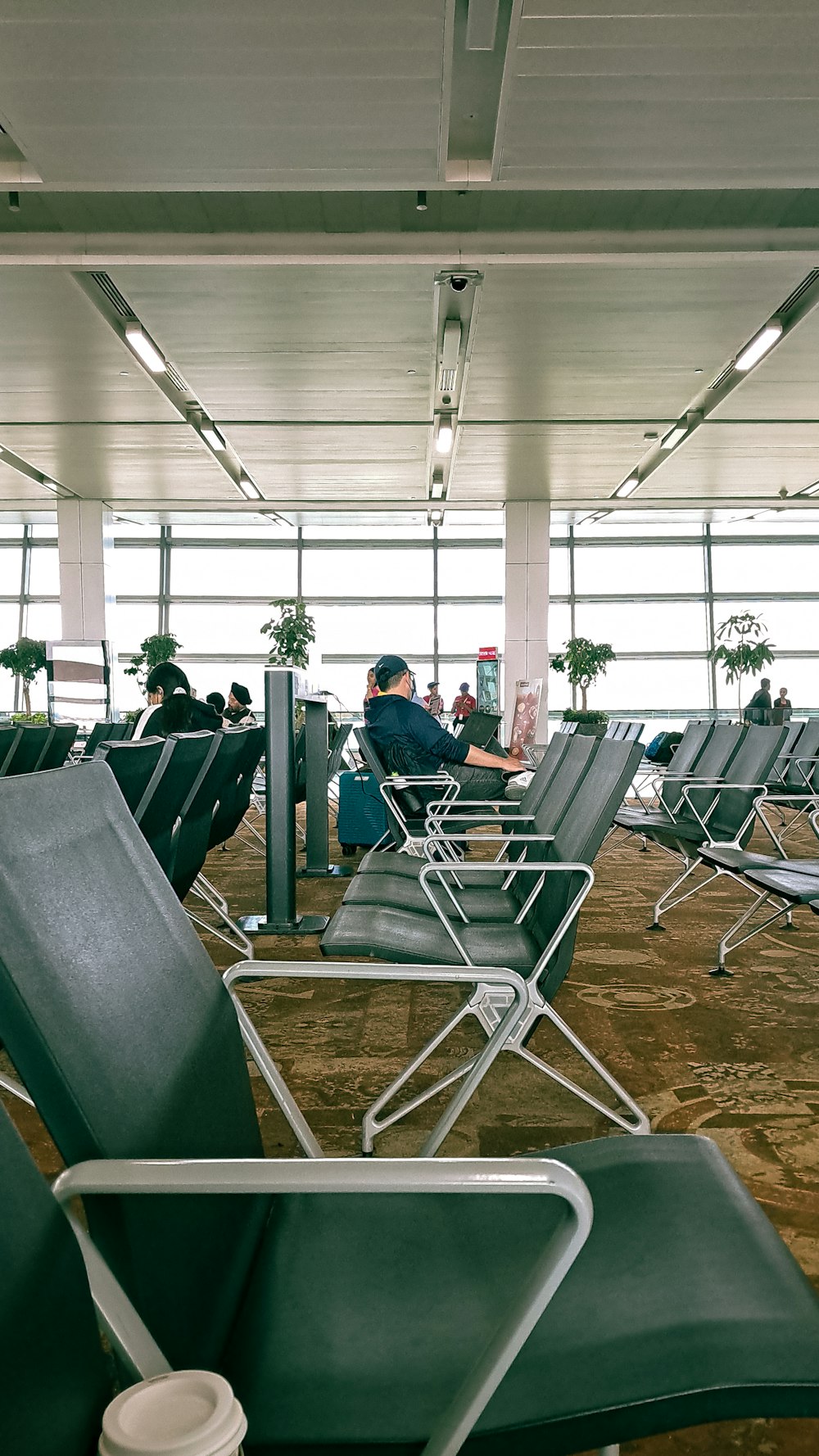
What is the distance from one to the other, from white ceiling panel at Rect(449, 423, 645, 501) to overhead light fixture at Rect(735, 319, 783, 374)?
86.7 inches

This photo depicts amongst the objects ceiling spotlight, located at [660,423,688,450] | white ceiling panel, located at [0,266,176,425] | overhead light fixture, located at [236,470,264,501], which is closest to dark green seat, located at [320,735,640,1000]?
white ceiling panel, located at [0,266,176,425]

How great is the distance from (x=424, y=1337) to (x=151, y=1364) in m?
0.29

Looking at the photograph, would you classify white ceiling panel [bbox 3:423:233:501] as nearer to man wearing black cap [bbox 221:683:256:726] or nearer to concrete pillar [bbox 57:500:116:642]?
concrete pillar [bbox 57:500:116:642]

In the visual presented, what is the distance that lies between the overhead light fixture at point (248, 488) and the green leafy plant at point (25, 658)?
13.6 feet

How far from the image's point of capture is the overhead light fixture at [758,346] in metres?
8.86

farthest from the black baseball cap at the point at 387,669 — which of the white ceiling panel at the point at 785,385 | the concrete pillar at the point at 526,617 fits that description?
the concrete pillar at the point at 526,617

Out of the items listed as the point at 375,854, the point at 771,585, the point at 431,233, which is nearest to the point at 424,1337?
the point at 375,854

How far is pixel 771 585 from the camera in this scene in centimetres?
1762

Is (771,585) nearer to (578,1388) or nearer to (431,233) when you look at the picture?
(431,233)

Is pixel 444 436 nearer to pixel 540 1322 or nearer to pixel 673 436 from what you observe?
pixel 673 436

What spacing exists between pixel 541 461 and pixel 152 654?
21.7 ft

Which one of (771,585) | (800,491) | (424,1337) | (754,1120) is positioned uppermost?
(800,491)

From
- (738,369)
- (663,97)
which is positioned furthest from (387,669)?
(738,369)

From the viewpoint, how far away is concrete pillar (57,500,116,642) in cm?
1539
